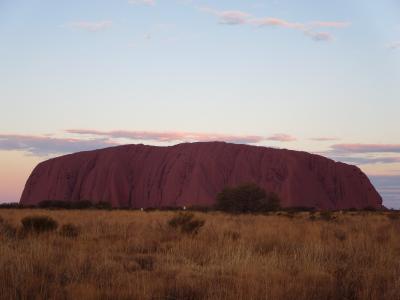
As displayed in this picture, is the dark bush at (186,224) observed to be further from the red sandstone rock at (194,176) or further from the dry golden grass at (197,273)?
the red sandstone rock at (194,176)

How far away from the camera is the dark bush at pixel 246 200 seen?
1827 inches

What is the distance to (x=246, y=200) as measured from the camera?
1849 inches

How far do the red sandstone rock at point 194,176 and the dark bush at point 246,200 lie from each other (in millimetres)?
21435

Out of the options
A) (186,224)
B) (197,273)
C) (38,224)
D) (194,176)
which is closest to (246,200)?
(194,176)

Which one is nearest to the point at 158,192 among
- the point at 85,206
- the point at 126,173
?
the point at 126,173

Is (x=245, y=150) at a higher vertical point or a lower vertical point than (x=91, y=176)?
higher

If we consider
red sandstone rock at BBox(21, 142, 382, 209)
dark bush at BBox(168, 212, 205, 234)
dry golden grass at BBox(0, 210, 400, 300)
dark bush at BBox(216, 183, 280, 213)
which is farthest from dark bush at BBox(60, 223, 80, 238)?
red sandstone rock at BBox(21, 142, 382, 209)

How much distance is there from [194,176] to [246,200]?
92.7 ft

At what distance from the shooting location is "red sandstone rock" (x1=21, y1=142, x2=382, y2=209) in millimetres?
73062

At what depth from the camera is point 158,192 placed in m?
78.2

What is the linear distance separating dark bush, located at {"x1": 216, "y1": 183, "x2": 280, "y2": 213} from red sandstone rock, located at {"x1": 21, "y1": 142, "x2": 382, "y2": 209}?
70.3ft

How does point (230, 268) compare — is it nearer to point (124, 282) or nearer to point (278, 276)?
point (278, 276)

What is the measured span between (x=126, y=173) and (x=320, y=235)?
231 ft

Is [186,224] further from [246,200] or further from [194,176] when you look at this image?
[194,176]
